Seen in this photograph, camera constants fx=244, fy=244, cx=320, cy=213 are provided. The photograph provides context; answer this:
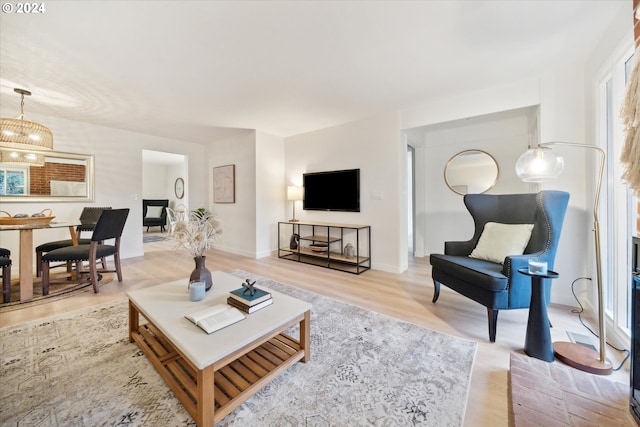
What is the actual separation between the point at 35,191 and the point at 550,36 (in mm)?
6221

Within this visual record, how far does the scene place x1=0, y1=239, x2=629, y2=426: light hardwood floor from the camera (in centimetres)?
138

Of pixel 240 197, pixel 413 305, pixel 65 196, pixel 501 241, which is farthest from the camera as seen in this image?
pixel 240 197

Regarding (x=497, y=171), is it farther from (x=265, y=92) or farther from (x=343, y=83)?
(x=265, y=92)

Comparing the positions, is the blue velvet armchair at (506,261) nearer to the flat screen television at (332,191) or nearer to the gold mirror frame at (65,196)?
the flat screen television at (332,191)

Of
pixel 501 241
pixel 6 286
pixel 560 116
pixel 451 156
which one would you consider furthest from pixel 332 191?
pixel 6 286

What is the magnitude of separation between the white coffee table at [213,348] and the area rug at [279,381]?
0.25 ft

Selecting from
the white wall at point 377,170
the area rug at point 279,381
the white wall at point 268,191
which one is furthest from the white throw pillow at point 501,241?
the white wall at point 268,191

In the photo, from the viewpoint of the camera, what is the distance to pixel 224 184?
5.04m

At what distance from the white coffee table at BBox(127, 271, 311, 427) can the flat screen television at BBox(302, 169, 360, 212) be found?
2.52 meters

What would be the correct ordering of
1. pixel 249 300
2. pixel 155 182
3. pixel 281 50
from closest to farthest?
pixel 249 300 < pixel 281 50 < pixel 155 182

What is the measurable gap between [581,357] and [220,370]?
2226mm

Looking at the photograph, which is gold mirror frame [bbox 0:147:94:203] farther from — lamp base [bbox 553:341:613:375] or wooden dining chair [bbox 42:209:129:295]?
lamp base [bbox 553:341:613:375]

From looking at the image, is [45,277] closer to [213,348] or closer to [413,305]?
[213,348]

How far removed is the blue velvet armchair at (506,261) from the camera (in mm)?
1781
